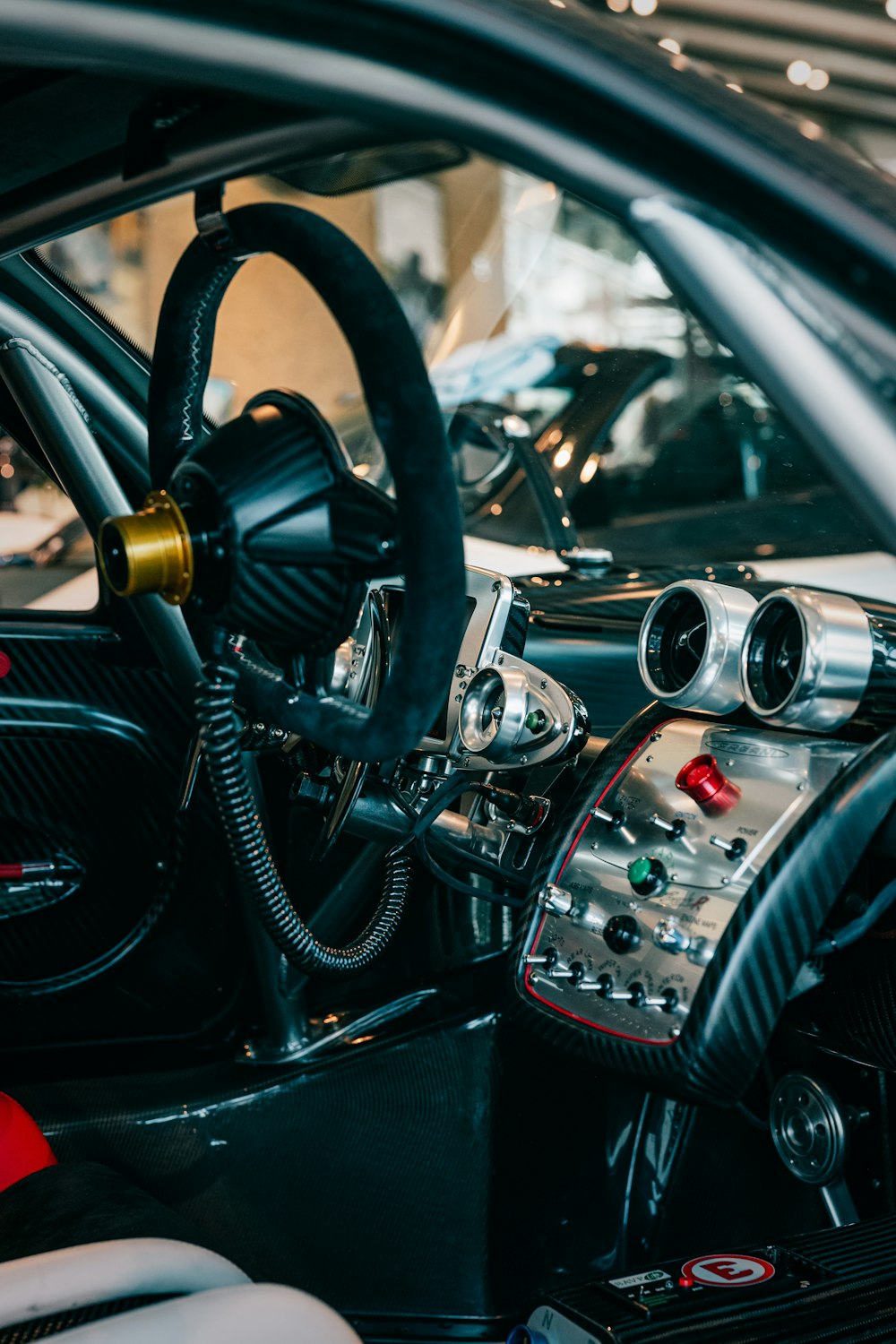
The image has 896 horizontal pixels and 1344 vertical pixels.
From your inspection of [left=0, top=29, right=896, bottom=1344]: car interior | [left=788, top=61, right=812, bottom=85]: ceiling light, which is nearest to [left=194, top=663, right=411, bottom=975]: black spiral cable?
[left=0, top=29, right=896, bottom=1344]: car interior

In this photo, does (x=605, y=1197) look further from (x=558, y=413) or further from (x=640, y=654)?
(x=558, y=413)

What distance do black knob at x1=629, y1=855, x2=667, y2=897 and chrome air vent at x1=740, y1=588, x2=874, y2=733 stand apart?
149mm

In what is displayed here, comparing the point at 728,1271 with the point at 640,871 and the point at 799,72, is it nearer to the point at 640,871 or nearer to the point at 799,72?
the point at 640,871

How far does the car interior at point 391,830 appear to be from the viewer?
0.77m

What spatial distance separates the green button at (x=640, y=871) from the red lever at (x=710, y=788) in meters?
0.06

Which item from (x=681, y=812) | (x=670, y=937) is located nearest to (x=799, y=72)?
(x=681, y=812)

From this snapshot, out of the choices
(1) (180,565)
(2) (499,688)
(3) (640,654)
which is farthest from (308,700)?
(3) (640,654)

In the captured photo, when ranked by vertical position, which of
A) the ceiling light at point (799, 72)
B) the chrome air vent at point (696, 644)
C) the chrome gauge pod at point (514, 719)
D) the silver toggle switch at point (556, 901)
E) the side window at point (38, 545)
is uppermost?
Answer: the ceiling light at point (799, 72)

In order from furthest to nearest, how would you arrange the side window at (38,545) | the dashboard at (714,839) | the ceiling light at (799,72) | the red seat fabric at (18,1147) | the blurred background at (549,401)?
1. the ceiling light at (799,72)
2. the blurred background at (549,401)
3. the side window at (38,545)
4. the red seat fabric at (18,1147)
5. the dashboard at (714,839)

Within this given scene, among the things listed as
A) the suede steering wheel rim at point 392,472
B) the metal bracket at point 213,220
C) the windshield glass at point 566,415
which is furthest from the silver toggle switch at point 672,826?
the windshield glass at point 566,415

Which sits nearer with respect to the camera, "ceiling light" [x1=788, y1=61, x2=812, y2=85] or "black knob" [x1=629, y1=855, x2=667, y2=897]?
"black knob" [x1=629, y1=855, x2=667, y2=897]

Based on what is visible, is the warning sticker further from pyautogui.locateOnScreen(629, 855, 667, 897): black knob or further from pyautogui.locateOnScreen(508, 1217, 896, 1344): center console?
pyautogui.locateOnScreen(629, 855, 667, 897): black knob

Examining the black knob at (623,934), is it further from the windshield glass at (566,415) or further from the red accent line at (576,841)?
the windshield glass at (566,415)

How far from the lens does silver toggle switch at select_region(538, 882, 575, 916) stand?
1.04 metres
